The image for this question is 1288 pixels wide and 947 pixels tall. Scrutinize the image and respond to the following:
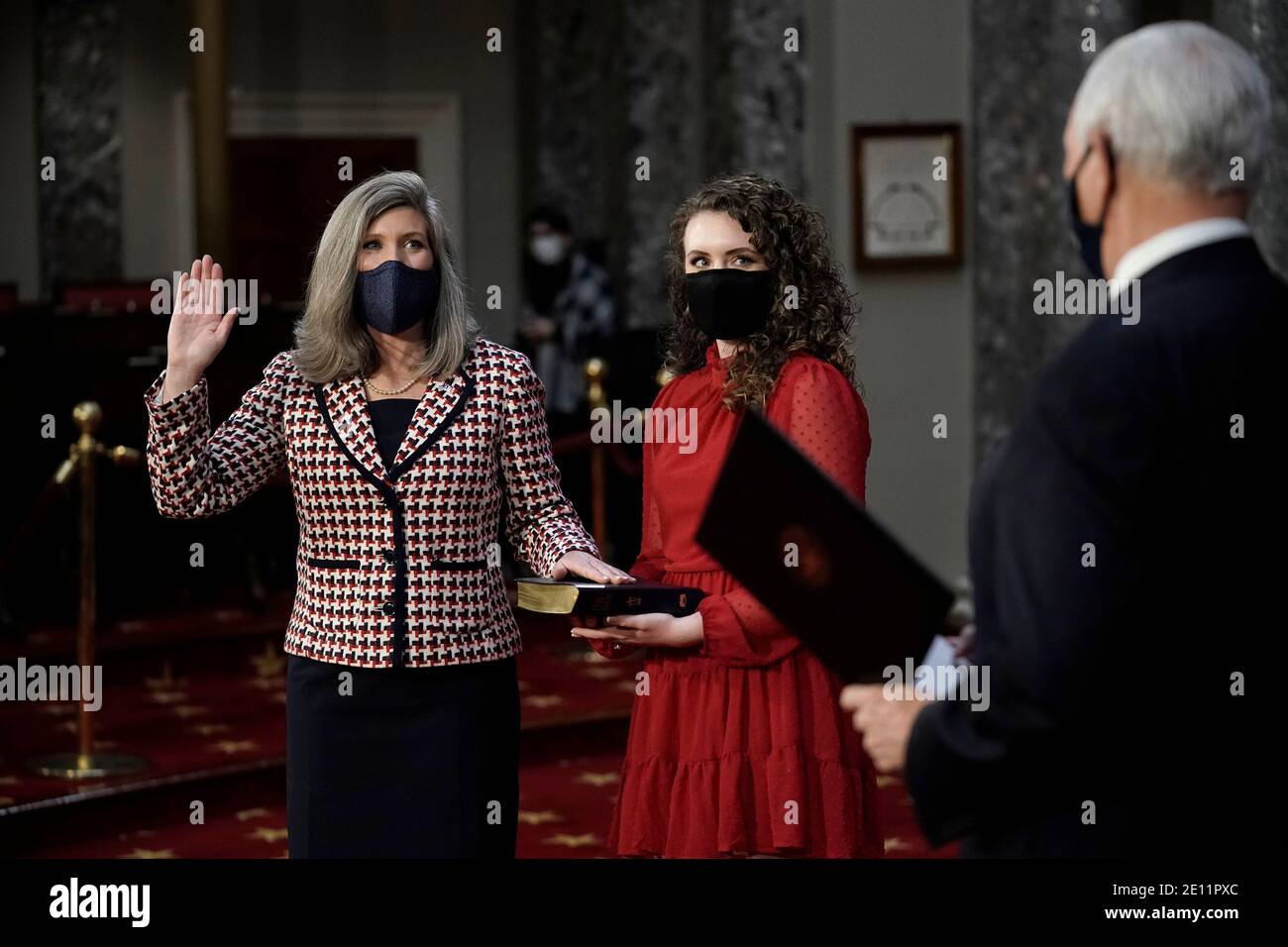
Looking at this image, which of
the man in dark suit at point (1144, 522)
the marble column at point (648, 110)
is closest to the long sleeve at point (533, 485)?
the man in dark suit at point (1144, 522)

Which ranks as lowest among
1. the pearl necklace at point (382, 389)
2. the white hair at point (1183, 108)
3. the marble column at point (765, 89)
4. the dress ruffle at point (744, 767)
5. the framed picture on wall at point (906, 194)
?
the dress ruffle at point (744, 767)

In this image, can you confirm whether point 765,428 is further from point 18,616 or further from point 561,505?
point 18,616

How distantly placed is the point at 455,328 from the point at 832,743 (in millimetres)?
931

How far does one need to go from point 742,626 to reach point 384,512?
61 centimetres

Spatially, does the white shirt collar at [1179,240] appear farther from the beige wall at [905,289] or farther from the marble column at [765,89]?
the marble column at [765,89]

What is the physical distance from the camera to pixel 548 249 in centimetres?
1064

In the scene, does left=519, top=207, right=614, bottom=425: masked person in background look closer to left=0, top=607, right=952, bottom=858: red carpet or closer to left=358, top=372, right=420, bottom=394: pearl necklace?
→ left=0, top=607, right=952, bottom=858: red carpet

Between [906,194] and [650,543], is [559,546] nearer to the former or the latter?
[650,543]

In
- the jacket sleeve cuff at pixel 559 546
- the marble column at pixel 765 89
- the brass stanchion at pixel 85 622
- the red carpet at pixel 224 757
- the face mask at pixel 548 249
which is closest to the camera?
the jacket sleeve cuff at pixel 559 546

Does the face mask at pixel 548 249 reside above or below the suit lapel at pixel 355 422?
above

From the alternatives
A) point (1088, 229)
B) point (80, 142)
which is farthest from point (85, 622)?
point (80, 142)

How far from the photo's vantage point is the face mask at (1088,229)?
1.85 meters

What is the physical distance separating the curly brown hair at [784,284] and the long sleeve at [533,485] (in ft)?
1.08

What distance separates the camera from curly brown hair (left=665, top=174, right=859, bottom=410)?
3062mm
